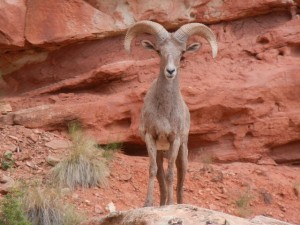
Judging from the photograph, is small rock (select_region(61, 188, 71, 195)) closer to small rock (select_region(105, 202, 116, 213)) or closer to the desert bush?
small rock (select_region(105, 202, 116, 213))

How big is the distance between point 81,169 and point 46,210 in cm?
182

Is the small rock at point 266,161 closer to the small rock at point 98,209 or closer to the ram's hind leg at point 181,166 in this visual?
the ram's hind leg at point 181,166

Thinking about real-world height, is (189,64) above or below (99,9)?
below

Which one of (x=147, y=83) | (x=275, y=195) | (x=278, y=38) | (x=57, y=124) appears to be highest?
(x=278, y=38)

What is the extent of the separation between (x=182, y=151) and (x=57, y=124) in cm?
386

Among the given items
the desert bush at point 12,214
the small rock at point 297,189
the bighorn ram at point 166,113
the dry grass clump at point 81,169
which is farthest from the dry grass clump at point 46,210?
the small rock at point 297,189

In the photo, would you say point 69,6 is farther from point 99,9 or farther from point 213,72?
point 213,72

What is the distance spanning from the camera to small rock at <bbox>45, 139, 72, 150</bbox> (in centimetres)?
1295

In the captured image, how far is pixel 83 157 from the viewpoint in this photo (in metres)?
12.0

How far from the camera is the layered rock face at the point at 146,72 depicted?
1345 cm

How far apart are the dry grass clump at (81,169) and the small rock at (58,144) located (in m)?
0.62

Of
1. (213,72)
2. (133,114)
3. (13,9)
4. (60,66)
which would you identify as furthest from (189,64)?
(13,9)

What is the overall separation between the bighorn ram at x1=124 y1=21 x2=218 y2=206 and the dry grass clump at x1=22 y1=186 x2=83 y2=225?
4.61 feet

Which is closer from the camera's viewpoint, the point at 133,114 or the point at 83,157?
the point at 83,157
